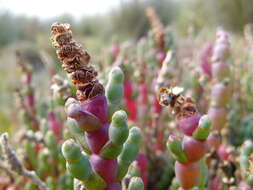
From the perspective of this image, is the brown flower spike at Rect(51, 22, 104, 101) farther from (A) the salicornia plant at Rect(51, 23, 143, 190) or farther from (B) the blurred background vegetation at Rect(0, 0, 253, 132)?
(B) the blurred background vegetation at Rect(0, 0, 253, 132)

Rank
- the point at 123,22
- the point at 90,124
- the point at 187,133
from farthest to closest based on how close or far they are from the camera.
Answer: the point at 123,22 < the point at 187,133 < the point at 90,124

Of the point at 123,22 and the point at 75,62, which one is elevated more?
the point at 123,22

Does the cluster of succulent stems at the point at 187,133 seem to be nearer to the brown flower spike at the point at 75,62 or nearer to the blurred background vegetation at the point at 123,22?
the brown flower spike at the point at 75,62

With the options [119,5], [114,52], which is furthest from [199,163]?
[119,5]

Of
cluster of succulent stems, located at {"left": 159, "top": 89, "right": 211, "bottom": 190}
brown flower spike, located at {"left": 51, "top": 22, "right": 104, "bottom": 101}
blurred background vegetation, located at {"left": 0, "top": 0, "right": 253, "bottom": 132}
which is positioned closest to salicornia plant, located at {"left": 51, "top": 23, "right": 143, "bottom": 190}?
brown flower spike, located at {"left": 51, "top": 22, "right": 104, "bottom": 101}

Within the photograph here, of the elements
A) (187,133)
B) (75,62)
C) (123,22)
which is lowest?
(187,133)

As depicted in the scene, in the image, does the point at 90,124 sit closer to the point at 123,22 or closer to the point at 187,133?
the point at 187,133

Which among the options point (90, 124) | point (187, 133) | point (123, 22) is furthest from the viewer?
point (123, 22)

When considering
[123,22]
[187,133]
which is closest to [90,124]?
[187,133]
